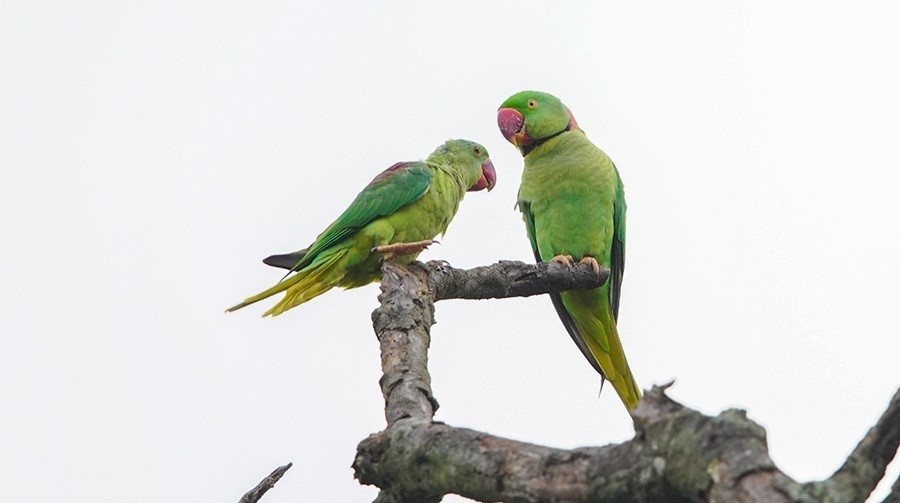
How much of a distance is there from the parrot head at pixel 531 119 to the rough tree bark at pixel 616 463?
4.10 meters

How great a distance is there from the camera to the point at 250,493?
2.60 metres

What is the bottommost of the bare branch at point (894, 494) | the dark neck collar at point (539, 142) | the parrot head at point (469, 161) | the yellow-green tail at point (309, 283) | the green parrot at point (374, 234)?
the bare branch at point (894, 494)

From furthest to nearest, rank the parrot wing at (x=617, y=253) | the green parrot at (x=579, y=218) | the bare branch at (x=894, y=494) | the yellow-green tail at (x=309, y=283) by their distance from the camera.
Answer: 1. the parrot wing at (x=617, y=253)
2. the green parrot at (x=579, y=218)
3. the yellow-green tail at (x=309, y=283)
4. the bare branch at (x=894, y=494)

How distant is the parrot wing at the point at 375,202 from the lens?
5.59 metres

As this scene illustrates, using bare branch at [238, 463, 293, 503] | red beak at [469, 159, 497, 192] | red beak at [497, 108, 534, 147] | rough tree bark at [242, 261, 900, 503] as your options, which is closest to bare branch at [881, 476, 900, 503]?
rough tree bark at [242, 261, 900, 503]

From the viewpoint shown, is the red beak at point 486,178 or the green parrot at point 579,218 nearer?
the green parrot at point 579,218

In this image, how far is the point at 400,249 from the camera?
5254 mm

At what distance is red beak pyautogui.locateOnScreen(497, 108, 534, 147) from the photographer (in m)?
6.74

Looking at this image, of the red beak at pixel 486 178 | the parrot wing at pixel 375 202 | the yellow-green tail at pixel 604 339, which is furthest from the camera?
the red beak at pixel 486 178

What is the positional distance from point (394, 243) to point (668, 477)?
4.03 m

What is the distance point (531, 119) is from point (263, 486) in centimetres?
453

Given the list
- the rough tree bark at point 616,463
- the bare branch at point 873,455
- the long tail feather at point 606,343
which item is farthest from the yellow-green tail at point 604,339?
the bare branch at point 873,455

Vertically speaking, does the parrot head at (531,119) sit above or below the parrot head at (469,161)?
above

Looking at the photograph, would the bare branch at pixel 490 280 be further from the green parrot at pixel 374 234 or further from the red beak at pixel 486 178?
the red beak at pixel 486 178
